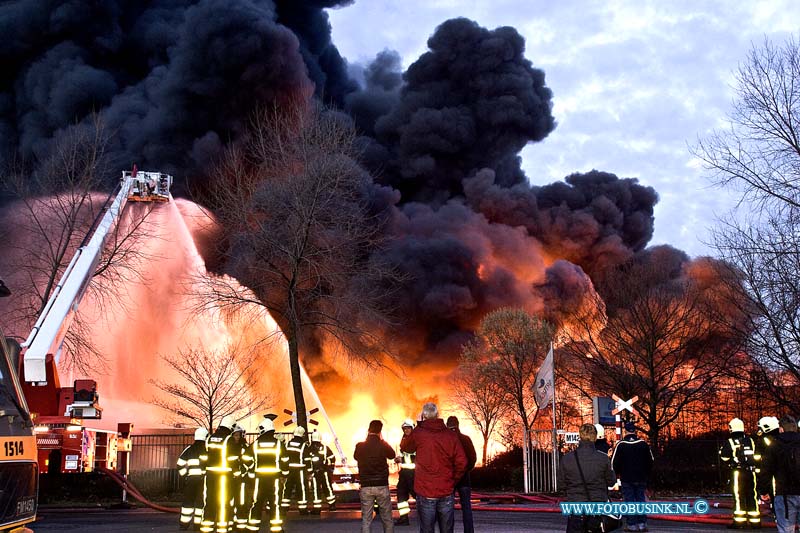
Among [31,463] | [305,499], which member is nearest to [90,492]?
[305,499]

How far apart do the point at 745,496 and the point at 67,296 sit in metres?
11.2

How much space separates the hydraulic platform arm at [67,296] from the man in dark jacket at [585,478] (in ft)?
27.4

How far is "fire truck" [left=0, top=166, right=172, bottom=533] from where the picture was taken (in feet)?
15.6

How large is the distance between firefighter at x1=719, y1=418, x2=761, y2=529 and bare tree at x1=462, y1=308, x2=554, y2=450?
25.5m

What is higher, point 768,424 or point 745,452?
point 768,424

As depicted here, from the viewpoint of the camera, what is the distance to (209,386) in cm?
2455

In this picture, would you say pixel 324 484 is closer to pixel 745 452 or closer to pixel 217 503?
pixel 217 503

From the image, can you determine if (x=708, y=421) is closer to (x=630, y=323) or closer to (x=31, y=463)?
(x=630, y=323)

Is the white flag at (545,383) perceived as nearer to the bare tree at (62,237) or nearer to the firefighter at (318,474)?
the firefighter at (318,474)

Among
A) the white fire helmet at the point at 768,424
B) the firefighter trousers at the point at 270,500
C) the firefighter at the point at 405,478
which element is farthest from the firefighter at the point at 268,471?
the white fire helmet at the point at 768,424

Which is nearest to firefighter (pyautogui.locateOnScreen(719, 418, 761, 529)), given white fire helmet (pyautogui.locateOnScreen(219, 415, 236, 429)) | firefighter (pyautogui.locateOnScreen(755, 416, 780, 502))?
firefighter (pyautogui.locateOnScreen(755, 416, 780, 502))

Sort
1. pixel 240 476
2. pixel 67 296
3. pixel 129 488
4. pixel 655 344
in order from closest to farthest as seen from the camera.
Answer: pixel 240 476 < pixel 129 488 < pixel 67 296 < pixel 655 344

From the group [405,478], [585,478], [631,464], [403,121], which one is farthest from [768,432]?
[403,121]

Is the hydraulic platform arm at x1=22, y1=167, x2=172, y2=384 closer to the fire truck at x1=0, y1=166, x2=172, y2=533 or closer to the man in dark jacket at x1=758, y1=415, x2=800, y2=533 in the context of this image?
the fire truck at x1=0, y1=166, x2=172, y2=533
